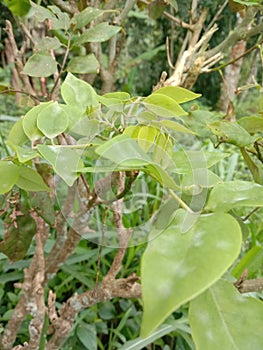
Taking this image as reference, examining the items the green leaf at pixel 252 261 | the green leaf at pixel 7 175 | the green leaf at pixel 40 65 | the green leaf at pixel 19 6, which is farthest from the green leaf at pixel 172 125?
the green leaf at pixel 252 261

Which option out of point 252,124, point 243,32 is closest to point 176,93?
point 252,124

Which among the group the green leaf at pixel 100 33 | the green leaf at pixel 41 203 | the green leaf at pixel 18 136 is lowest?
the green leaf at pixel 41 203

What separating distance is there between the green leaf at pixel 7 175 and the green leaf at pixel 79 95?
66mm

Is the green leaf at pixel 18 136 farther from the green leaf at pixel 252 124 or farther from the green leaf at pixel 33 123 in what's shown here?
the green leaf at pixel 252 124

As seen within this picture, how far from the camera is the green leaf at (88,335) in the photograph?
905mm

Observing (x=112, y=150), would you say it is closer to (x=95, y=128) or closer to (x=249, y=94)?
(x=95, y=128)

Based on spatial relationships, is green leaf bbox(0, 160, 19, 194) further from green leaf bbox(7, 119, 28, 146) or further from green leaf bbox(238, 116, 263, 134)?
green leaf bbox(238, 116, 263, 134)

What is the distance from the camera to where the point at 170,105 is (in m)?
0.31

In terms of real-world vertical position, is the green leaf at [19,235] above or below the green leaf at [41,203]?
below

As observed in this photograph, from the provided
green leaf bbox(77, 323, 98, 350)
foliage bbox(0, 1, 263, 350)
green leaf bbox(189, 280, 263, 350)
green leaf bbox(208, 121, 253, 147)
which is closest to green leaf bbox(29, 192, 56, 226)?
foliage bbox(0, 1, 263, 350)

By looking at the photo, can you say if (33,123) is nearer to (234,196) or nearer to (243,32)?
(234,196)

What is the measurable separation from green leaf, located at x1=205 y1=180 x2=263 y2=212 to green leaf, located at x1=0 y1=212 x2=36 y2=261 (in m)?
0.39

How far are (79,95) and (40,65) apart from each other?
187mm

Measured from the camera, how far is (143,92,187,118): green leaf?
305 mm
